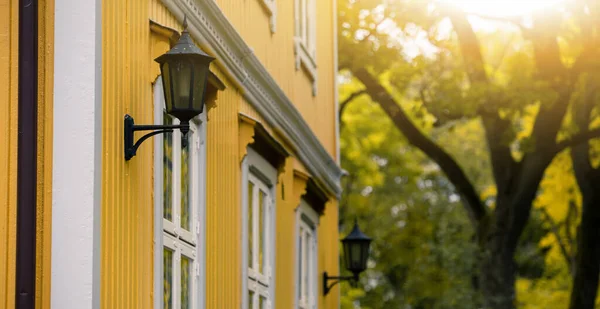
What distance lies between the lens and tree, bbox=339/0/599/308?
890 inches

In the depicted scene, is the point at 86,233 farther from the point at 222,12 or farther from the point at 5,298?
the point at 222,12

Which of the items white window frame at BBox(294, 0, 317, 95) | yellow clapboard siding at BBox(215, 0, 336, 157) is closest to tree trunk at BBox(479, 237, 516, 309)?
yellow clapboard siding at BBox(215, 0, 336, 157)

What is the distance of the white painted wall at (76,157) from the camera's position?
23.1ft

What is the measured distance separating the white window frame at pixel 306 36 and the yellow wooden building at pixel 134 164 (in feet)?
5.19

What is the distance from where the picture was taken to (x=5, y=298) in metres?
6.91

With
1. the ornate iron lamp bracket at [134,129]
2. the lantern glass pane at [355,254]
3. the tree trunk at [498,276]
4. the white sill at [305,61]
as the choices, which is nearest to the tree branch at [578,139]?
the tree trunk at [498,276]

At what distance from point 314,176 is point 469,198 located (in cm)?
878

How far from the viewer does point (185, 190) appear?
9641 mm

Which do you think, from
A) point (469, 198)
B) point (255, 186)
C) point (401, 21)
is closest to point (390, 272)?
point (469, 198)

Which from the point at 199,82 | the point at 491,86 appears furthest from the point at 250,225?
the point at 491,86

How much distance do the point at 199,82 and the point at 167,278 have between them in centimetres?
175

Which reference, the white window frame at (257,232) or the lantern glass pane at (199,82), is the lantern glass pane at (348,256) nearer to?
the white window frame at (257,232)

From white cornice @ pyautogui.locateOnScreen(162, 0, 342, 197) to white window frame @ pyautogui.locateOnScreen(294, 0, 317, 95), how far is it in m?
0.79

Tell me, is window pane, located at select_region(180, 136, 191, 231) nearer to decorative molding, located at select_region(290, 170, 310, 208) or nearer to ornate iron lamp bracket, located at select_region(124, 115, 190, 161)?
ornate iron lamp bracket, located at select_region(124, 115, 190, 161)
